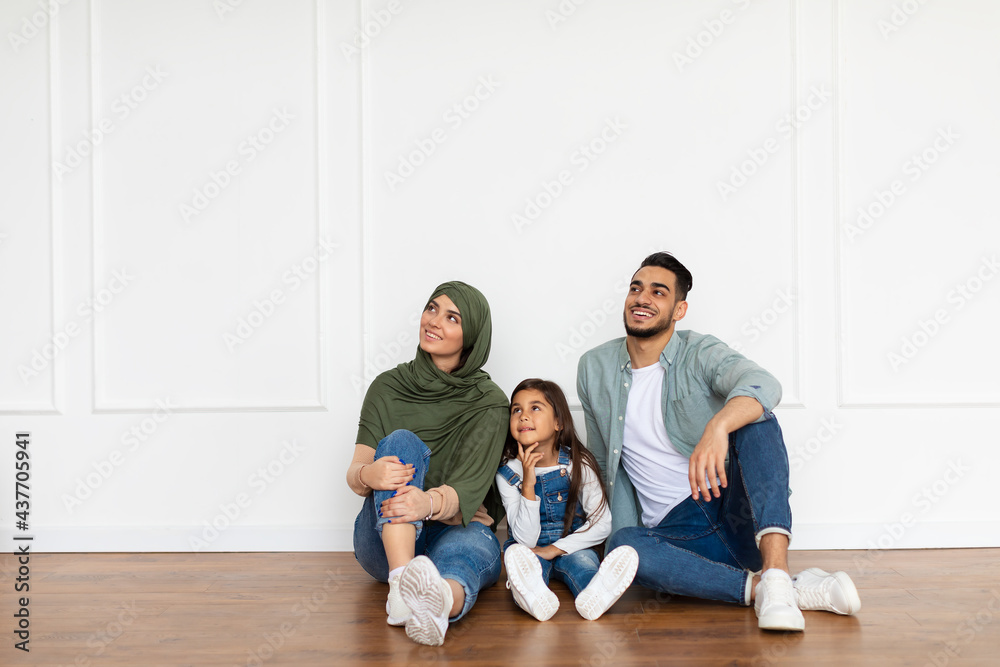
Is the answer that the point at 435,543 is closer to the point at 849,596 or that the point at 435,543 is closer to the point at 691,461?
the point at 691,461

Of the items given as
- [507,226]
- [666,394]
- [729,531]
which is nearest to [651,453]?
[666,394]

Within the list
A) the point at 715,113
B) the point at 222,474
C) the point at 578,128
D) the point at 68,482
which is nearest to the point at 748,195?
the point at 715,113

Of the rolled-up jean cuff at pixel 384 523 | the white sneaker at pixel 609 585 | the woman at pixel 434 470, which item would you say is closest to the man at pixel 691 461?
the white sneaker at pixel 609 585

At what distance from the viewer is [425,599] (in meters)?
1.54

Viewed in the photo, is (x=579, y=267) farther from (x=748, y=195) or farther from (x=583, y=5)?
(x=583, y=5)

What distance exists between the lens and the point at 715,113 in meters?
2.55

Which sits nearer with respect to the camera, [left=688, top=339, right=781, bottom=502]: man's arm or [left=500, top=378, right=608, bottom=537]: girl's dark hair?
[left=688, top=339, right=781, bottom=502]: man's arm

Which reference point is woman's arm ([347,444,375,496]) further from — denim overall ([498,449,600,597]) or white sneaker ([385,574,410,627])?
denim overall ([498,449,600,597])

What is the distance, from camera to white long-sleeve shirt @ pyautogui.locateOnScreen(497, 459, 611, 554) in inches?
78.1

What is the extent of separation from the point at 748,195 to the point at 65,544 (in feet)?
9.25

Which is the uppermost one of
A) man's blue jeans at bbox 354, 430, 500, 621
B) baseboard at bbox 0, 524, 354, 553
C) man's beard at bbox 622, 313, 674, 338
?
man's beard at bbox 622, 313, 674, 338

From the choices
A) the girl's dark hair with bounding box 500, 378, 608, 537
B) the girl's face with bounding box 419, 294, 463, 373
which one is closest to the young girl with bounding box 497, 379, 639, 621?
the girl's dark hair with bounding box 500, 378, 608, 537

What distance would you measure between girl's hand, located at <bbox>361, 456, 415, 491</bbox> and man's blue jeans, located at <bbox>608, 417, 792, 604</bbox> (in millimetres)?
641

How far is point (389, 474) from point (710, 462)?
31.9 inches
